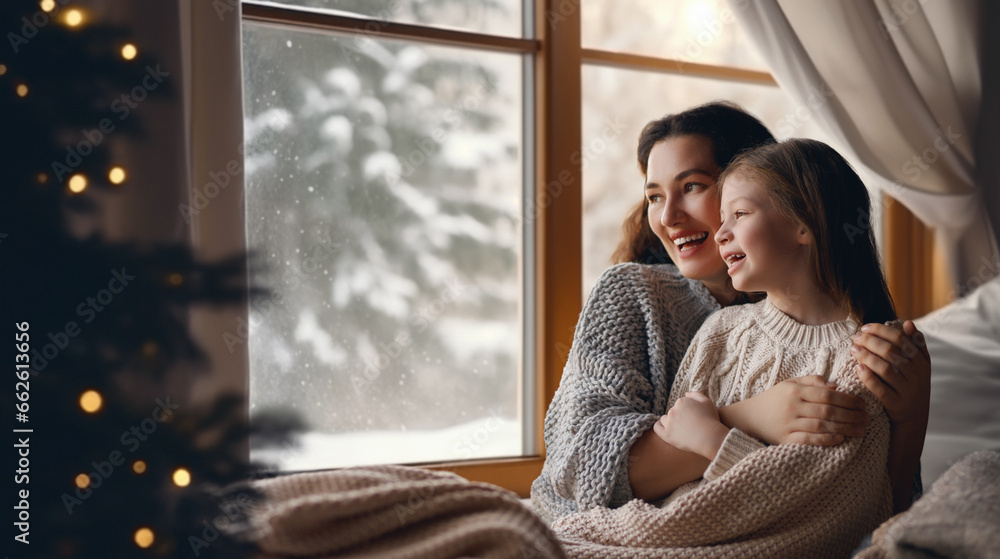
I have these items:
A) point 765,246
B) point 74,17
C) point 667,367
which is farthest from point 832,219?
point 74,17

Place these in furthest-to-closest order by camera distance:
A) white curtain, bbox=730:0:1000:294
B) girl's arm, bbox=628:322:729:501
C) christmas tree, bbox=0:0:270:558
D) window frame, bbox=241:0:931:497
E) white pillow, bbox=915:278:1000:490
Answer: white curtain, bbox=730:0:1000:294
window frame, bbox=241:0:931:497
white pillow, bbox=915:278:1000:490
girl's arm, bbox=628:322:729:501
christmas tree, bbox=0:0:270:558

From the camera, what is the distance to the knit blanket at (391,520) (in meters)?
1.04

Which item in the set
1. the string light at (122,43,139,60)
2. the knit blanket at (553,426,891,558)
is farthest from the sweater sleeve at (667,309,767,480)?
the string light at (122,43,139,60)

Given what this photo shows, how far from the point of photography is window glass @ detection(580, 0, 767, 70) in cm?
243

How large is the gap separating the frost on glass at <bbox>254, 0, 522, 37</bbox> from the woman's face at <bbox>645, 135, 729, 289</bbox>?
0.83 m

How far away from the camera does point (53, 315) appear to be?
1019mm

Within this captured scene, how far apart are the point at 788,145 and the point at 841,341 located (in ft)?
1.16

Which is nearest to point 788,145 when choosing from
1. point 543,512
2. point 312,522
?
point 543,512

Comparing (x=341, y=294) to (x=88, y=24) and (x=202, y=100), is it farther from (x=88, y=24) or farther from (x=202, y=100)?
(x=88, y=24)

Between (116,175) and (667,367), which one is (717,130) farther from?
(116,175)

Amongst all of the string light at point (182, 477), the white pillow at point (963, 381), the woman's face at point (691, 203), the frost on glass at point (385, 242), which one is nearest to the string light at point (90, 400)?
the string light at point (182, 477)

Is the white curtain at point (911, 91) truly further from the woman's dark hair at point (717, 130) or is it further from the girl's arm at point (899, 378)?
the girl's arm at point (899, 378)

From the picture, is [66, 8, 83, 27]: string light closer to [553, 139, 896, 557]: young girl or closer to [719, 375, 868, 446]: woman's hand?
[553, 139, 896, 557]: young girl

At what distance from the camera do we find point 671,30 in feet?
8.36
